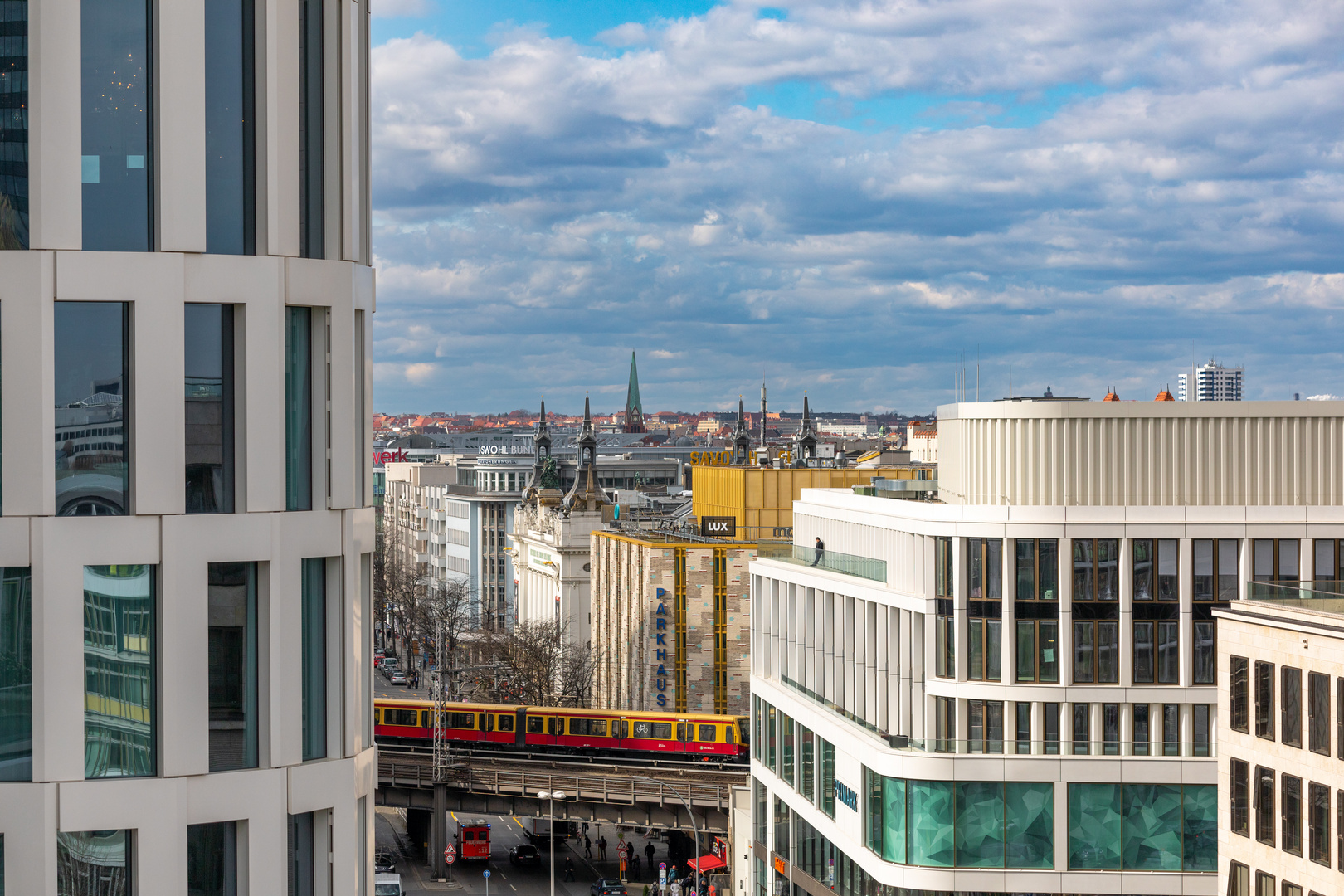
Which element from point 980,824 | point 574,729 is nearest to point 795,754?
point 980,824

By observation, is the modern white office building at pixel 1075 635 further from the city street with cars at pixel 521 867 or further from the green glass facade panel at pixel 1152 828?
the city street with cars at pixel 521 867

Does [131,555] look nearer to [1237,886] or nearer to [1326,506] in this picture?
[1237,886]

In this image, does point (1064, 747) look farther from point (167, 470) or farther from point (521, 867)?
point (521, 867)

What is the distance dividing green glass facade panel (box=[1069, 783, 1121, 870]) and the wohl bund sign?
8504 cm

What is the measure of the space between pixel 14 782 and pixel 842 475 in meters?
121

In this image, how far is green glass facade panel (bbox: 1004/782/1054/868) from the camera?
170 ft

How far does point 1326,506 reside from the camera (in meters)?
51.8

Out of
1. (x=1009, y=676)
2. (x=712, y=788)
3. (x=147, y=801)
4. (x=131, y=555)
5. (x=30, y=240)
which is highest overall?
(x=30, y=240)

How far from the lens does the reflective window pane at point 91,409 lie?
17328 millimetres

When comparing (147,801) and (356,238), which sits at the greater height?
(356,238)

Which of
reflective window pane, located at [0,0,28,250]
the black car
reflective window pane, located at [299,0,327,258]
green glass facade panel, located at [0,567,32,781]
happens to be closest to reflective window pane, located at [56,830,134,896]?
green glass facade panel, located at [0,567,32,781]

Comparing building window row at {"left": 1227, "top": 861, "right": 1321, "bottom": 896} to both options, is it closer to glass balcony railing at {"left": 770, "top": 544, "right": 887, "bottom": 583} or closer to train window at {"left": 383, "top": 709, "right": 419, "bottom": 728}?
glass balcony railing at {"left": 770, "top": 544, "right": 887, "bottom": 583}

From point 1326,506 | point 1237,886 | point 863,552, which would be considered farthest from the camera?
point 863,552

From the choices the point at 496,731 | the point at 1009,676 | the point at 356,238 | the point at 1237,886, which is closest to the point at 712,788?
the point at 496,731
